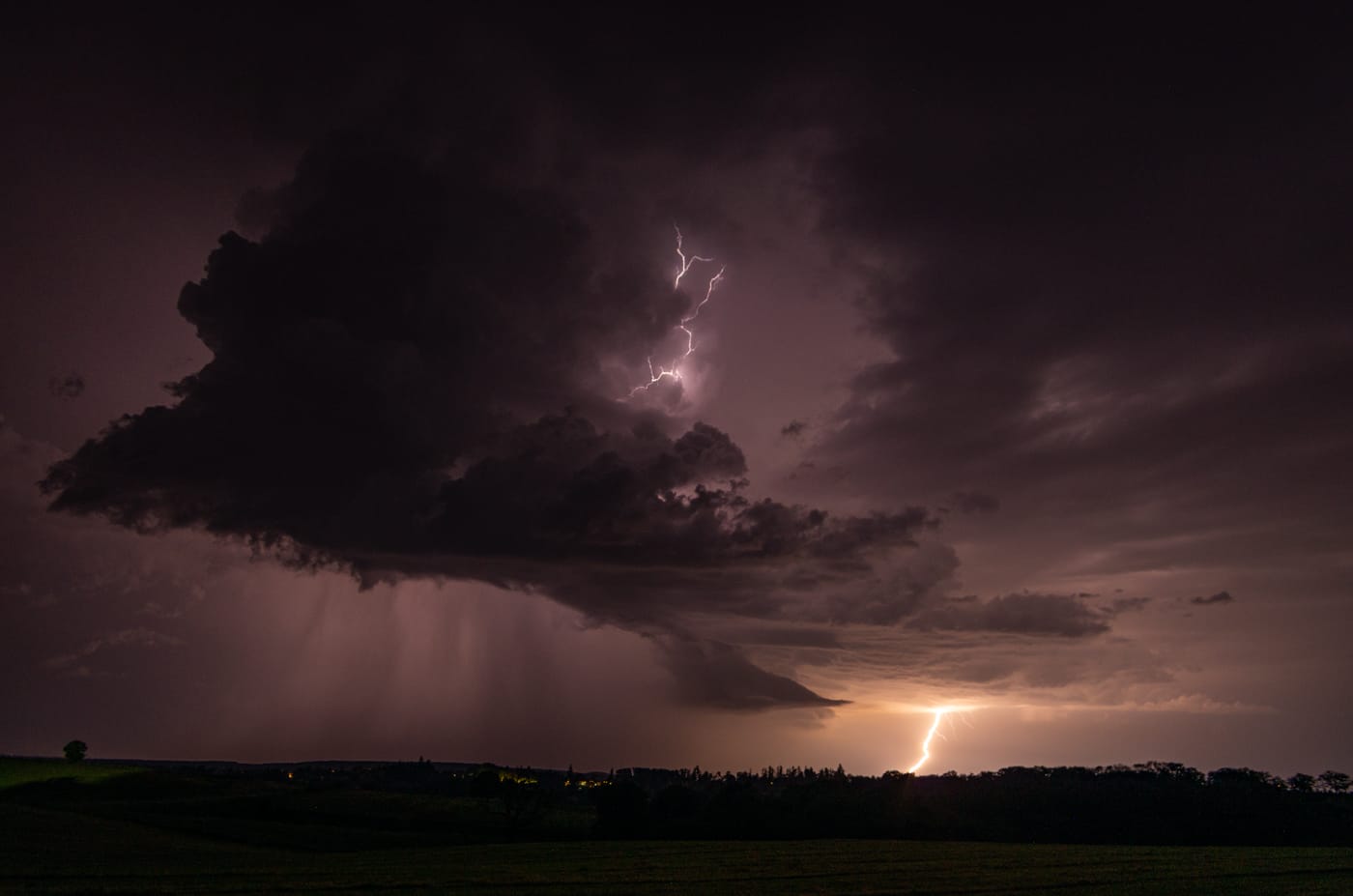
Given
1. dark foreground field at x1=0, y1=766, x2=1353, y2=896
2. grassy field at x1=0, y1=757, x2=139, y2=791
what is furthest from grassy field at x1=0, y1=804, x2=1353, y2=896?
grassy field at x1=0, y1=757, x2=139, y2=791

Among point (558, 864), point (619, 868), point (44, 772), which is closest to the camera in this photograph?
point (619, 868)

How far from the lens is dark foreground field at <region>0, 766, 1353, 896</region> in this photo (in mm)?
57219

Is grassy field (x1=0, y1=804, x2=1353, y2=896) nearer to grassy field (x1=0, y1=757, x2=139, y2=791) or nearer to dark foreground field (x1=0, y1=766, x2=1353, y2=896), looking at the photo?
dark foreground field (x1=0, y1=766, x2=1353, y2=896)

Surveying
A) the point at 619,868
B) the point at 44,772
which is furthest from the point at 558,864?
the point at 44,772

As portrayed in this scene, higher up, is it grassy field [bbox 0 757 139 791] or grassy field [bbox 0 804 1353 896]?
grassy field [bbox 0 757 139 791]

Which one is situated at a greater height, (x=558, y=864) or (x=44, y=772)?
(x=44, y=772)

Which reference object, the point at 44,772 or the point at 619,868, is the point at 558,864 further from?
the point at 44,772

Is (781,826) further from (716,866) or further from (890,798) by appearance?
(716,866)

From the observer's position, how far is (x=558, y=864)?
7319 centimetres

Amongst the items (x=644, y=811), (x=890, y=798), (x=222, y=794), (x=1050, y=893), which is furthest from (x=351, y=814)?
(x=1050, y=893)

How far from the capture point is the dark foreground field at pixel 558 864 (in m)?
57.2

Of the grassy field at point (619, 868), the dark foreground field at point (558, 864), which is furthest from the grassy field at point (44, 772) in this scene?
the grassy field at point (619, 868)

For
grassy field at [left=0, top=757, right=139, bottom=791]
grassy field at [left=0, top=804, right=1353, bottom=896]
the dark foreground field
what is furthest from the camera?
grassy field at [left=0, top=757, right=139, bottom=791]

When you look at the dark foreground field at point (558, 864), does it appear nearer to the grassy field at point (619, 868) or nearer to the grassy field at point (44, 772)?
the grassy field at point (619, 868)
